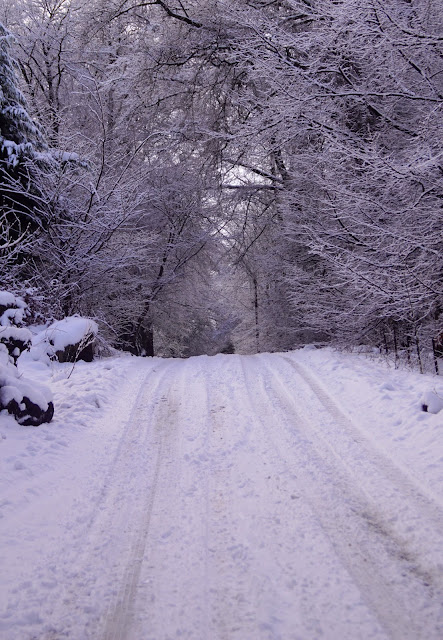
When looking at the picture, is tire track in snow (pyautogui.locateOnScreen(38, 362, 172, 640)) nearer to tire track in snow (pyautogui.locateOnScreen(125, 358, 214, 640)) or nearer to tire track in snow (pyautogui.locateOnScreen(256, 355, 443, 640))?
tire track in snow (pyautogui.locateOnScreen(125, 358, 214, 640))

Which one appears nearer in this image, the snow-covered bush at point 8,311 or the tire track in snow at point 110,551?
the tire track in snow at point 110,551

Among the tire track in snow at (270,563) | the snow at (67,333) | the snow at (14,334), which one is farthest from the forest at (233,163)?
the tire track in snow at (270,563)

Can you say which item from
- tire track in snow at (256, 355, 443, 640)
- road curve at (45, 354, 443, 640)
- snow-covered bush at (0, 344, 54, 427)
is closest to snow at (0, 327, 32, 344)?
snow-covered bush at (0, 344, 54, 427)

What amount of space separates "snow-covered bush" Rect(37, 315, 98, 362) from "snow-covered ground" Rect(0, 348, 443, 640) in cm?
244

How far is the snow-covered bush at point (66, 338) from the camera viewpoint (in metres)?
8.01

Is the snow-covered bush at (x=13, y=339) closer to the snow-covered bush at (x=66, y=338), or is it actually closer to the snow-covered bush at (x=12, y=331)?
the snow-covered bush at (x=12, y=331)

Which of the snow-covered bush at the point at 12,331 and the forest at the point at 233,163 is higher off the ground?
the forest at the point at 233,163

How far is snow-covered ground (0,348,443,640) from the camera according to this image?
2146 millimetres

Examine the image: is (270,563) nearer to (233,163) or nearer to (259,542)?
(259,542)

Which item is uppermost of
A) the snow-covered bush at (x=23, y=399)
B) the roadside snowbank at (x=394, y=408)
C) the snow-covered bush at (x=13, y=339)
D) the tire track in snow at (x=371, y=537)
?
the snow-covered bush at (x=13, y=339)

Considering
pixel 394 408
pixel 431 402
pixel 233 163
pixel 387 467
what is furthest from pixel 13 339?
pixel 233 163

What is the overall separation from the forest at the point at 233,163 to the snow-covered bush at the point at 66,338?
917 mm

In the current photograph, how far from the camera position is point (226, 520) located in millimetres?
3053

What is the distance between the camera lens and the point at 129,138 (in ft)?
42.3
